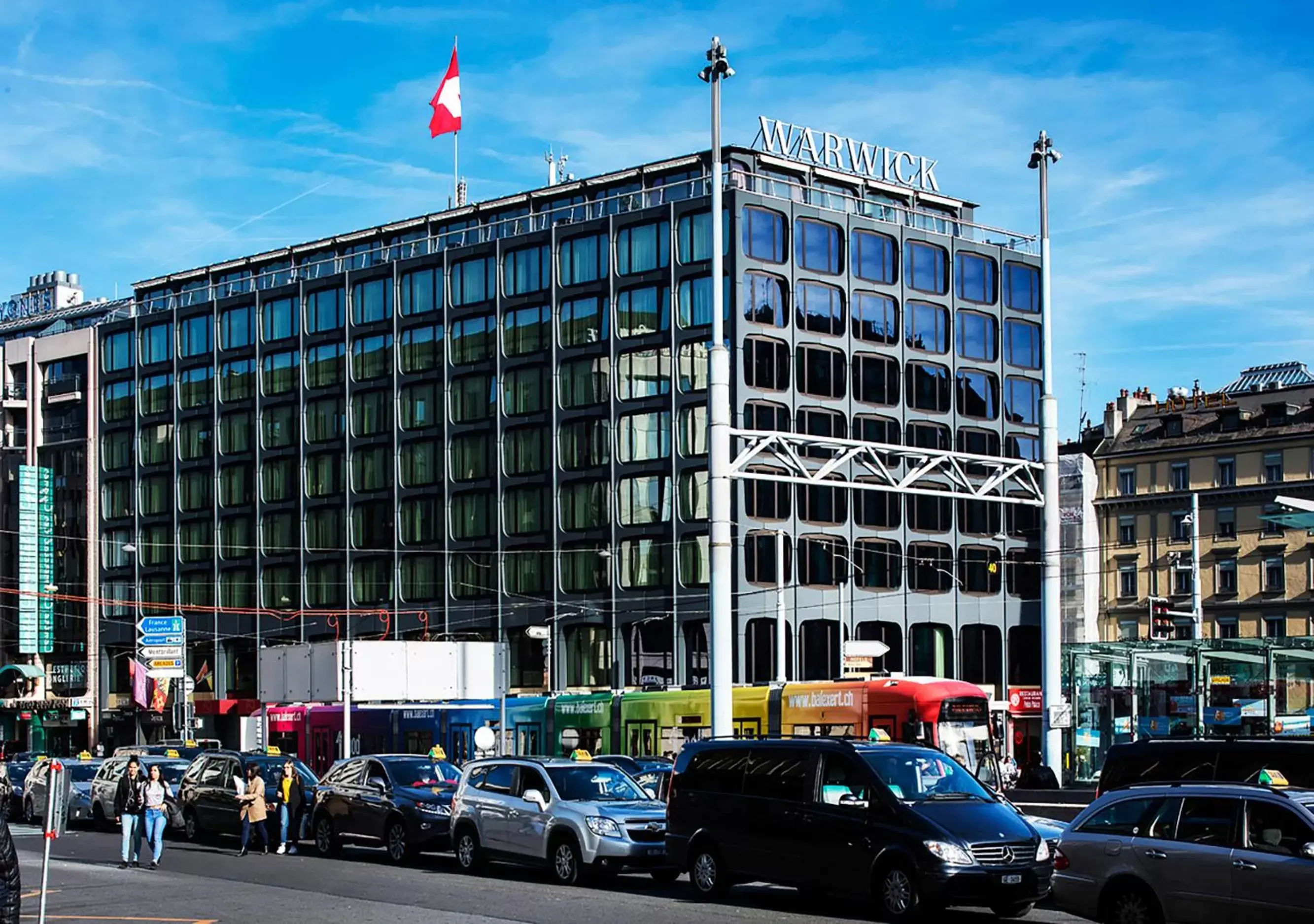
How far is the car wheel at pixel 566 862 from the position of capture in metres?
24.8

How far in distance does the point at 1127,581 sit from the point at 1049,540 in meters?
59.6

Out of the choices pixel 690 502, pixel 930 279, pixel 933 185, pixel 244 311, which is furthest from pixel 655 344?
pixel 244 311

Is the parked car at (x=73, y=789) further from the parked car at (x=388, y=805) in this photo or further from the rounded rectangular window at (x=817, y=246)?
the rounded rectangular window at (x=817, y=246)

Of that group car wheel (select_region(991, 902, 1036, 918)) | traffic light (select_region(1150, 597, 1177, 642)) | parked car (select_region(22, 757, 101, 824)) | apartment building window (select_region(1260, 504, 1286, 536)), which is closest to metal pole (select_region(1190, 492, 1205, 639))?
apartment building window (select_region(1260, 504, 1286, 536))

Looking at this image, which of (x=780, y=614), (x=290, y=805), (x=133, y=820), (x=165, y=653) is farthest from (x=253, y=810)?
(x=780, y=614)

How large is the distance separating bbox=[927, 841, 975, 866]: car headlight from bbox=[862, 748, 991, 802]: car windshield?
0.90 metres

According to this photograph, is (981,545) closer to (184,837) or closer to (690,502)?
(690,502)

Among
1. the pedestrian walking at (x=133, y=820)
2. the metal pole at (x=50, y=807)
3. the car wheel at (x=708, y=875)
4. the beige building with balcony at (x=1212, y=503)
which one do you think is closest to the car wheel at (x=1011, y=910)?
the car wheel at (x=708, y=875)

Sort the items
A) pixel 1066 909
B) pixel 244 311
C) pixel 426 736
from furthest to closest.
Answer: pixel 244 311 → pixel 426 736 → pixel 1066 909

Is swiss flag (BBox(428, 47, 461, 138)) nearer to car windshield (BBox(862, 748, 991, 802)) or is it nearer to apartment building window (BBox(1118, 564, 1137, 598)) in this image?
apartment building window (BBox(1118, 564, 1137, 598))

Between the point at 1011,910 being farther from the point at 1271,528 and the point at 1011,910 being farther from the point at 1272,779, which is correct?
the point at 1271,528

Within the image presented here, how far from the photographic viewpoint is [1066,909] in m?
17.8

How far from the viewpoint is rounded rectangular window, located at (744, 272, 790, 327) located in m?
74.6

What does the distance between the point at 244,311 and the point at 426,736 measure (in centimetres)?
4396
